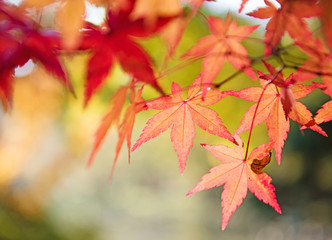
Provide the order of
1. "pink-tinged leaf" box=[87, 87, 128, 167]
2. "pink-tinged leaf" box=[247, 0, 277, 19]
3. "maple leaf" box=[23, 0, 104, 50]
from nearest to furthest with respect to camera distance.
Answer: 1. "maple leaf" box=[23, 0, 104, 50]
2. "pink-tinged leaf" box=[87, 87, 128, 167]
3. "pink-tinged leaf" box=[247, 0, 277, 19]

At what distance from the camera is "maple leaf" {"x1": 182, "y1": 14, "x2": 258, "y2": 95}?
1.44 ft

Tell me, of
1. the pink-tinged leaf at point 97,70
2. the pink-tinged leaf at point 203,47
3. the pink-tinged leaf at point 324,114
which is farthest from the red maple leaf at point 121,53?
the pink-tinged leaf at point 324,114

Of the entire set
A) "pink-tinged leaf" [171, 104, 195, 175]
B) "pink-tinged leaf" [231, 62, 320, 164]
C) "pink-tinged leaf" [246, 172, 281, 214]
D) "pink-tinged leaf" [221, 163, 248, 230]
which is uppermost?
"pink-tinged leaf" [171, 104, 195, 175]

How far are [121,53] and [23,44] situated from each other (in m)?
0.14

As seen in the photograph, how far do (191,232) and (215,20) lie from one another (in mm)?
6910

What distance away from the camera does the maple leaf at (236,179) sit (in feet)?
1.89

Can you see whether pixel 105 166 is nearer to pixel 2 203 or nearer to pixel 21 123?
pixel 2 203

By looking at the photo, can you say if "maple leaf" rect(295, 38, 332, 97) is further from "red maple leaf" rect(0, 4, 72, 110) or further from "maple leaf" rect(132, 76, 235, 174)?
"red maple leaf" rect(0, 4, 72, 110)

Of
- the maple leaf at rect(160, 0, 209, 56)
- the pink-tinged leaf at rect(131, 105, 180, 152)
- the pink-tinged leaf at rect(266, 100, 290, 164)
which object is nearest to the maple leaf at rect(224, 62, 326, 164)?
the pink-tinged leaf at rect(266, 100, 290, 164)

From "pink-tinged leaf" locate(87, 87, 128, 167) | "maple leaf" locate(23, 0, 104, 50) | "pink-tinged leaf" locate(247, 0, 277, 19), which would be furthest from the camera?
"pink-tinged leaf" locate(247, 0, 277, 19)

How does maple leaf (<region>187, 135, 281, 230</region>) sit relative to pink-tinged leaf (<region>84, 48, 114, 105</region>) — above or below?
below

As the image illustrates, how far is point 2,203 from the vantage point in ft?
12.8

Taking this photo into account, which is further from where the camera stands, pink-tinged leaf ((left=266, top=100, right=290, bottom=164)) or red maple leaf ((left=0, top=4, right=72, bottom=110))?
pink-tinged leaf ((left=266, top=100, right=290, bottom=164))

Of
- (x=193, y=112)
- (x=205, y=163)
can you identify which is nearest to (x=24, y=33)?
(x=193, y=112)
